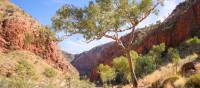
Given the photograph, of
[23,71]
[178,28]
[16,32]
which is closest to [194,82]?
[23,71]

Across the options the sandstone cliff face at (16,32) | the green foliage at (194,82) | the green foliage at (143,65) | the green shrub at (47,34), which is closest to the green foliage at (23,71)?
the green shrub at (47,34)

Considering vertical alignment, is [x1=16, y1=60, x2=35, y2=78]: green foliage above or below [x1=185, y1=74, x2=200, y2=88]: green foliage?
above

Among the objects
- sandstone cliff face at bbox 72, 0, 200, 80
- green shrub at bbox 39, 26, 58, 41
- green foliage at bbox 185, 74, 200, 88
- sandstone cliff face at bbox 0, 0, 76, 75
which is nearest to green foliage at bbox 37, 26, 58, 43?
green shrub at bbox 39, 26, 58, 41

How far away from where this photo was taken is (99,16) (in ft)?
69.7

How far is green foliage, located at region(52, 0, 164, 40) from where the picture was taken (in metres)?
21.4

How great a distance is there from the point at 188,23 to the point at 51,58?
43.1m

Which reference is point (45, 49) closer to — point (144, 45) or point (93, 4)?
point (144, 45)

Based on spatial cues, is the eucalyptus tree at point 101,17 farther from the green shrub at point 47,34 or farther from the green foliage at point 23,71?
the green foliage at point 23,71

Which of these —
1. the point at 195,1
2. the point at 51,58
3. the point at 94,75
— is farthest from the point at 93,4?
the point at 94,75

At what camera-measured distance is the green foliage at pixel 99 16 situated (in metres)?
21.4

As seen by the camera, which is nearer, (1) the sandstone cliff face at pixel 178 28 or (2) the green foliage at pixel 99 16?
(2) the green foliage at pixel 99 16

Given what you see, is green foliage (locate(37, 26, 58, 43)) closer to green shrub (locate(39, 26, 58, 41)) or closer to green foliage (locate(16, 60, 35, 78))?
green shrub (locate(39, 26, 58, 41))

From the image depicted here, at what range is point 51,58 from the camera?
113375mm

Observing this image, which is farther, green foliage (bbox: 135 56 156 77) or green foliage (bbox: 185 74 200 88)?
green foliage (bbox: 135 56 156 77)
